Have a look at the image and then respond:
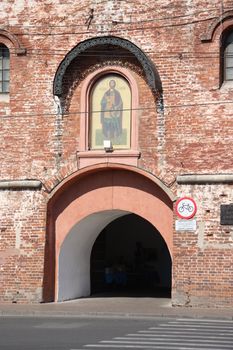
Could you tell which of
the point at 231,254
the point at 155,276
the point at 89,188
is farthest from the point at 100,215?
the point at 155,276

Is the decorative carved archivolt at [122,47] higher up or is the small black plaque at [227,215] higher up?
the decorative carved archivolt at [122,47]

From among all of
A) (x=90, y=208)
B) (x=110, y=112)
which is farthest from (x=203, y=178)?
(x=90, y=208)

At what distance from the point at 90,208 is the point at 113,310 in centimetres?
324

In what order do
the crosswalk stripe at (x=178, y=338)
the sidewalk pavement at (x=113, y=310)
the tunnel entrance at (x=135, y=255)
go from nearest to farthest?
the crosswalk stripe at (x=178, y=338) → the sidewalk pavement at (x=113, y=310) → the tunnel entrance at (x=135, y=255)

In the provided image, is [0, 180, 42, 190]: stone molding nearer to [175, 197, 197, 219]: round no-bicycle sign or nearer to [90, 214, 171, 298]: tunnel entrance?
[175, 197, 197, 219]: round no-bicycle sign

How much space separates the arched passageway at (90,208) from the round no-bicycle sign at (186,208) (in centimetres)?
48

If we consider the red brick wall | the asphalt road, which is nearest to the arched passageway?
the red brick wall

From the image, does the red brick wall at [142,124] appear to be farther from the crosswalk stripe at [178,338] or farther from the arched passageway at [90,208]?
the crosswalk stripe at [178,338]

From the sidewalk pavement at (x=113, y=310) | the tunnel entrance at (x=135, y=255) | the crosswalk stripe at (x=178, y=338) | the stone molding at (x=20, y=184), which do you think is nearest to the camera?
the crosswalk stripe at (x=178, y=338)

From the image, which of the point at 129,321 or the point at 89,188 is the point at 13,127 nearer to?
the point at 89,188

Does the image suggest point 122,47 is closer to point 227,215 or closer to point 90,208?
point 90,208

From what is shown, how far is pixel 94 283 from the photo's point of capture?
24656 mm

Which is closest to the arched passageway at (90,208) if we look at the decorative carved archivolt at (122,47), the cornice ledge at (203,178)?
the cornice ledge at (203,178)

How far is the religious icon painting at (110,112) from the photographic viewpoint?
21.3m
